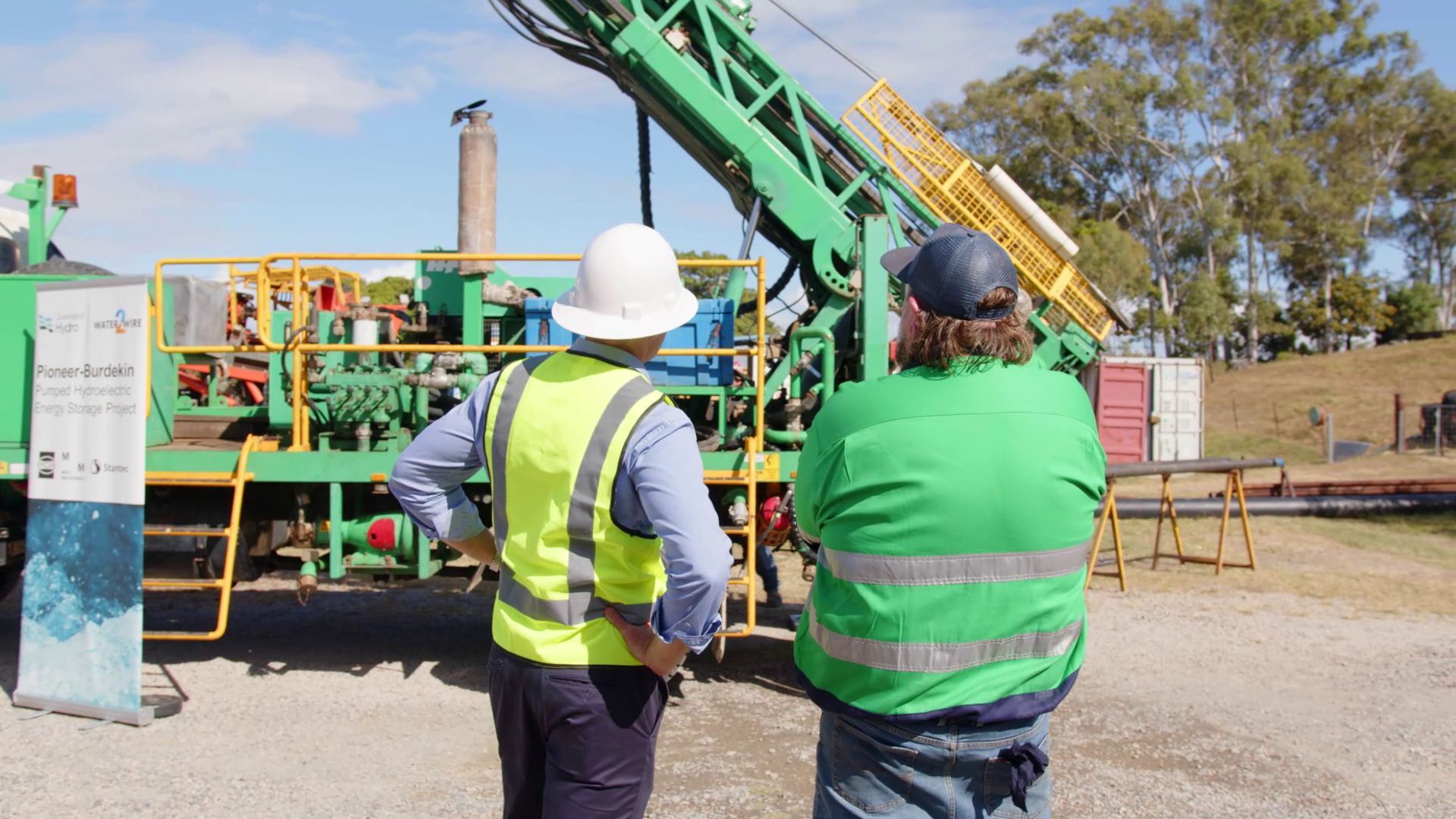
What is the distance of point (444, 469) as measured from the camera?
2.49m

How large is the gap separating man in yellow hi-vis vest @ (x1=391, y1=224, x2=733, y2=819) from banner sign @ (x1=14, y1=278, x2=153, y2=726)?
373 centimetres

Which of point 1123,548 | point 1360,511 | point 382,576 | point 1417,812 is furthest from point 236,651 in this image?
point 1360,511

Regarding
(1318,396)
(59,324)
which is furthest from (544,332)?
(1318,396)

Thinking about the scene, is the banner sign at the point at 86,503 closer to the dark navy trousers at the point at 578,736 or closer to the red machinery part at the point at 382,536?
the red machinery part at the point at 382,536

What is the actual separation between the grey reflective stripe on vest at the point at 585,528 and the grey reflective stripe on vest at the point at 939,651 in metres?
0.44

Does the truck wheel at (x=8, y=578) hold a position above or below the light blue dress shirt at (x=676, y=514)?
below

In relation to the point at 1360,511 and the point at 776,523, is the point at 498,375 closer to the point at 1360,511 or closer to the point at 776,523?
the point at 776,523

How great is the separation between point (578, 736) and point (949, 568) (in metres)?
0.82

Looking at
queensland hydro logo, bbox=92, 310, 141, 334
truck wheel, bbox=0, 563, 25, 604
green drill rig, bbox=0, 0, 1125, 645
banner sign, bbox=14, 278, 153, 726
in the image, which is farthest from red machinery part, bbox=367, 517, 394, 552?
truck wheel, bbox=0, 563, 25, 604

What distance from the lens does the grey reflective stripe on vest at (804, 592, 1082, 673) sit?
6.61 feet

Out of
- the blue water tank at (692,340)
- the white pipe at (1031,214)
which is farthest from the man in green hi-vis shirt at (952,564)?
the white pipe at (1031,214)

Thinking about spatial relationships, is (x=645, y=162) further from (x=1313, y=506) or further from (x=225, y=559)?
(x=1313, y=506)

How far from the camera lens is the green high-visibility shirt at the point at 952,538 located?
1997 mm

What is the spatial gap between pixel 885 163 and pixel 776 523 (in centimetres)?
284
